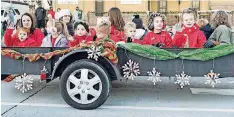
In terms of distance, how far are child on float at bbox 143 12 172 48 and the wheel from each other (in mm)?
905

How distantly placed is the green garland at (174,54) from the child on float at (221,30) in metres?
0.27

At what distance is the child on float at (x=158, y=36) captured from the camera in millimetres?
5633

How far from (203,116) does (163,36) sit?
1352 mm

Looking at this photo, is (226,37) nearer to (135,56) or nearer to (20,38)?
(135,56)

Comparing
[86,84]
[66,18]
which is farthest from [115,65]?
[66,18]

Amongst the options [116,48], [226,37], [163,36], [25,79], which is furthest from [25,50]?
[226,37]

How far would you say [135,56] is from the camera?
5250 millimetres

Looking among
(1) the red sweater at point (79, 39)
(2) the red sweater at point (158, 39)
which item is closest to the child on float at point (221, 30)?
(2) the red sweater at point (158, 39)

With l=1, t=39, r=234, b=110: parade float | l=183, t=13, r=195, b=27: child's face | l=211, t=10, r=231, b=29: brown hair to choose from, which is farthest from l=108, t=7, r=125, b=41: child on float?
l=211, t=10, r=231, b=29: brown hair

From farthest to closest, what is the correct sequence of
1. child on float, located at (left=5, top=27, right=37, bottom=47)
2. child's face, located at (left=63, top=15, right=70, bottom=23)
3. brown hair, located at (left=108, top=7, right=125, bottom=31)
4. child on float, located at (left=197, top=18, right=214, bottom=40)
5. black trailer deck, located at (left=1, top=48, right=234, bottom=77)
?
child's face, located at (left=63, top=15, right=70, bottom=23), child on float, located at (left=197, top=18, right=214, bottom=40), brown hair, located at (left=108, top=7, right=125, bottom=31), child on float, located at (left=5, top=27, right=37, bottom=47), black trailer deck, located at (left=1, top=48, right=234, bottom=77)

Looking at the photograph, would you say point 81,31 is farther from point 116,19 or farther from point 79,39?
point 116,19

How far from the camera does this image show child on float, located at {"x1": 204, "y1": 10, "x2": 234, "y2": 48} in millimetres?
5762

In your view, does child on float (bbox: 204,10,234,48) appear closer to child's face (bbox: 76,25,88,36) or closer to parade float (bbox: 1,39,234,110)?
parade float (bbox: 1,39,234,110)

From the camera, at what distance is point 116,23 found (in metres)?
5.97
